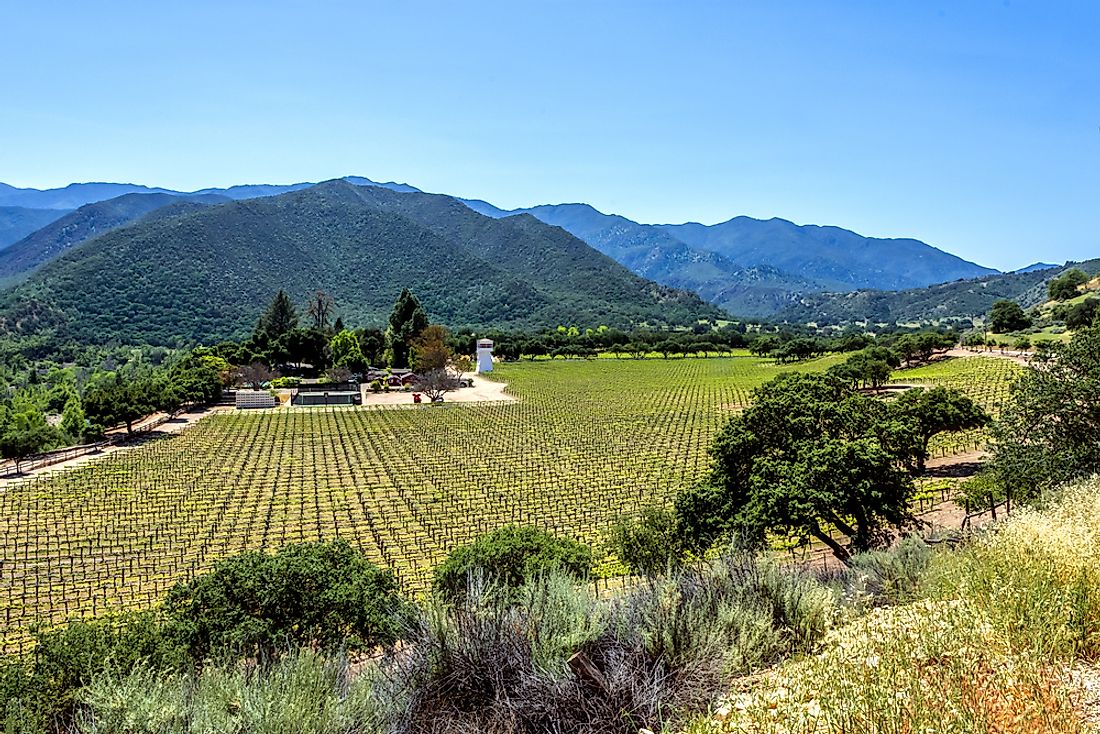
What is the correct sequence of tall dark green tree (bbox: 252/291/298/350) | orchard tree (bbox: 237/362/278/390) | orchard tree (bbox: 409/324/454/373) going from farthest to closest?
1. tall dark green tree (bbox: 252/291/298/350)
2. orchard tree (bbox: 409/324/454/373)
3. orchard tree (bbox: 237/362/278/390)

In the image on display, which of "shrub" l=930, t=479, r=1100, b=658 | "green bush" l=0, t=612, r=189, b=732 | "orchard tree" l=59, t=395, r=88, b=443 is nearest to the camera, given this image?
"shrub" l=930, t=479, r=1100, b=658

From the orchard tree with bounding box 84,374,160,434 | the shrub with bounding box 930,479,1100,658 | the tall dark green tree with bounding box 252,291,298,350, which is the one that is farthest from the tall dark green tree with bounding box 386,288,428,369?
the shrub with bounding box 930,479,1100,658

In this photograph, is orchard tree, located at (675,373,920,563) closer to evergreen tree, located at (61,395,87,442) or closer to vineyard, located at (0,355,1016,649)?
vineyard, located at (0,355,1016,649)

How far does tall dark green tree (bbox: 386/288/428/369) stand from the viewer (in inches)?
3516

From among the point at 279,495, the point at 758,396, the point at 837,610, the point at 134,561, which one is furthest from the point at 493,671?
the point at 279,495

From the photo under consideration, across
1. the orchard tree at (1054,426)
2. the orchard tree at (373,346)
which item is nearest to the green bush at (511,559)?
the orchard tree at (1054,426)

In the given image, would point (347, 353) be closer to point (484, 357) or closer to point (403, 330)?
point (403, 330)

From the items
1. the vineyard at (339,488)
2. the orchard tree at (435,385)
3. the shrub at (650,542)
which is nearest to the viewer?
the shrub at (650,542)

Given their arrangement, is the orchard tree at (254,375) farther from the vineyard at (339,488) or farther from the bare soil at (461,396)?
the vineyard at (339,488)

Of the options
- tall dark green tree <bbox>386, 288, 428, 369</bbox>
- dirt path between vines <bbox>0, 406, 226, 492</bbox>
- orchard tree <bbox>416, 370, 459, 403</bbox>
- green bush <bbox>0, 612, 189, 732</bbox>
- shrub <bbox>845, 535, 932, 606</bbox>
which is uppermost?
tall dark green tree <bbox>386, 288, 428, 369</bbox>

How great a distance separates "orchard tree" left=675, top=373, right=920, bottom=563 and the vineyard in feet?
27.4

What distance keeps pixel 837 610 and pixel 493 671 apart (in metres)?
4.25

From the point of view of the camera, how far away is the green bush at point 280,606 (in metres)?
11.5

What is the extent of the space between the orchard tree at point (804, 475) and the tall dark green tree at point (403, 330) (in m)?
73.7
